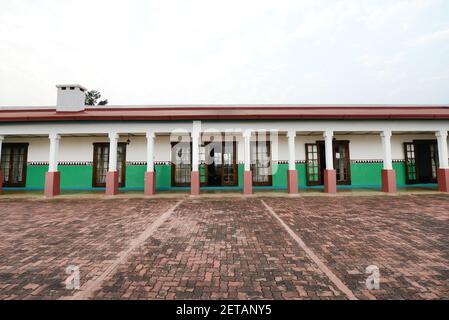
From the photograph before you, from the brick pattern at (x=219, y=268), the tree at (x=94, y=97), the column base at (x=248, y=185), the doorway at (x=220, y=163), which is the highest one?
the tree at (x=94, y=97)

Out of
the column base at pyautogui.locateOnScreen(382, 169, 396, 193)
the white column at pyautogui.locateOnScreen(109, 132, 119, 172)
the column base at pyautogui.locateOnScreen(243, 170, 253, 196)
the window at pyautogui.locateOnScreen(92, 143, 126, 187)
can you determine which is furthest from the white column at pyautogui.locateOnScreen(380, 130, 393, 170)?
the window at pyautogui.locateOnScreen(92, 143, 126, 187)

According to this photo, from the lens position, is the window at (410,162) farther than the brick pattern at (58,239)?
Yes

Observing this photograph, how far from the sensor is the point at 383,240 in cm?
443

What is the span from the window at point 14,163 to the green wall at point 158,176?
41 centimetres

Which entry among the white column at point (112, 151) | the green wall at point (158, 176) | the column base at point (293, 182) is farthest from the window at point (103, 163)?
the column base at point (293, 182)

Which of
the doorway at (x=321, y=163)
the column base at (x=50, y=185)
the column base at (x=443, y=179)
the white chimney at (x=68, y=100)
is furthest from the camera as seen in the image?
the doorway at (x=321, y=163)

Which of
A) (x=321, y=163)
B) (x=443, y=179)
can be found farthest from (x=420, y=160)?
(x=321, y=163)

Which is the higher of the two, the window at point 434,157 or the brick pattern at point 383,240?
the window at point 434,157

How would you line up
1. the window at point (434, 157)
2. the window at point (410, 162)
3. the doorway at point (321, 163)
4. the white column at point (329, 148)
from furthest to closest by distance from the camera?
1. the window at point (434, 157)
2. the window at point (410, 162)
3. the doorway at point (321, 163)
4. the white column at point (329, 148)

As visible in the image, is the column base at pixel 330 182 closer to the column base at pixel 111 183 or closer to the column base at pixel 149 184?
the column base at pixel 149 184

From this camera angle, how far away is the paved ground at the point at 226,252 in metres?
2.79

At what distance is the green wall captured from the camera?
1233 cm

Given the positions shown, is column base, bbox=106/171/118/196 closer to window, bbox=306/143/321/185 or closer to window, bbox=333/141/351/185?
window, bbox=306/143/321/185
